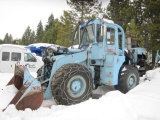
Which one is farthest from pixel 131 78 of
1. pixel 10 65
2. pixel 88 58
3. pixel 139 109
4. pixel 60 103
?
pixel 10 65

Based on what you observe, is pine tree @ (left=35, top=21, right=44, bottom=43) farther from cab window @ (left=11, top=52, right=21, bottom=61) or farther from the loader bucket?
the loader bucket

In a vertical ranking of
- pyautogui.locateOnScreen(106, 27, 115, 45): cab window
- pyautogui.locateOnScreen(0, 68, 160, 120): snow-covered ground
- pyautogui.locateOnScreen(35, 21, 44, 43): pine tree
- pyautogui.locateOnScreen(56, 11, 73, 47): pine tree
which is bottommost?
pyautogui.locateOnScreen(0, 68, 160, 120): snow-covered ground

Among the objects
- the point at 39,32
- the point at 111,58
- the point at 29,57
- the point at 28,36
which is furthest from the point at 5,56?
the point at 28,36

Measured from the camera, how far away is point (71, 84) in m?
6.55

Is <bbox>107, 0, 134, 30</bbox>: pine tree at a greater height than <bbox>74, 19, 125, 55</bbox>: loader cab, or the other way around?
<bbox>107, 0, 134, 30</bbox>: pine tree

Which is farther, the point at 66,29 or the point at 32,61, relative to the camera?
the point at 66,29

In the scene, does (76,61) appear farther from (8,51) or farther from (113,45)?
(8,51)

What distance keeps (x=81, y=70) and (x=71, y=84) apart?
0.55m

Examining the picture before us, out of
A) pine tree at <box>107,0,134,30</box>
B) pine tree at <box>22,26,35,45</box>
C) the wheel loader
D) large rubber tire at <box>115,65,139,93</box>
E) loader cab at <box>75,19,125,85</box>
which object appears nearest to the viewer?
the wheel loader

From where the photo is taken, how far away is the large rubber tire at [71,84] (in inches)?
245

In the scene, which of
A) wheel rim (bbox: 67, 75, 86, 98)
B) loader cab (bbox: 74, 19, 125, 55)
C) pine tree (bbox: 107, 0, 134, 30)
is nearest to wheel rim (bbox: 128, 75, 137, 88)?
loader cab (bbox: 74, 19, 125, 55)

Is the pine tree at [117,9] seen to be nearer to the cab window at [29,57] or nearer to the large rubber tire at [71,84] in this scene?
the cab window at [29,57]

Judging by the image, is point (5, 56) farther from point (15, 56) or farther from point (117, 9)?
point (117, 9)

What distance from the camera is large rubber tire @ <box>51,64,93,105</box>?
622 centimetres
